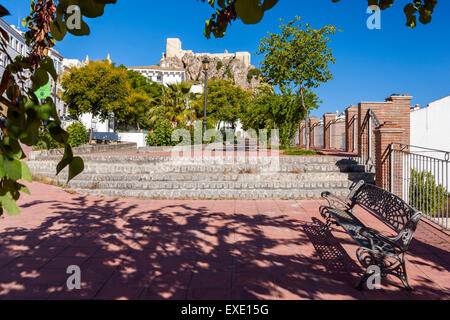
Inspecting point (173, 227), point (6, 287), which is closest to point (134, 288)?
point (6, 287)

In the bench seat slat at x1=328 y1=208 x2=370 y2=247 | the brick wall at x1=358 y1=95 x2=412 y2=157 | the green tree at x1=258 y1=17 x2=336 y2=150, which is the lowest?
the bench seat slat at x1=328 y1=208 x2=370 y2=247

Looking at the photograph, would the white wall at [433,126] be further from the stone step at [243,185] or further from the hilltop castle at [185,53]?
the hilltop castle at [185,53]

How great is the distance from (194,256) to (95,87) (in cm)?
→ 2172

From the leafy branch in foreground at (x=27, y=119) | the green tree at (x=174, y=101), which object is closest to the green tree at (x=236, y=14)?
the leafy branch in foreground at (x=27, y=119)

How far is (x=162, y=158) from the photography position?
10172 millimetres

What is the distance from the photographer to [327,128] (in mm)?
19859

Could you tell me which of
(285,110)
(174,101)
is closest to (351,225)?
(285,110)

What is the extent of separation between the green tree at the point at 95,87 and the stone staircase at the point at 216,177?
13.3m

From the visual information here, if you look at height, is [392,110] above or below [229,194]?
above

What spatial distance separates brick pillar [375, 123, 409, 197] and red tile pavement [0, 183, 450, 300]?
1.77 m

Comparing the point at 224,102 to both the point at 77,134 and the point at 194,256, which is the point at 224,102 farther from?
the point at 194,256

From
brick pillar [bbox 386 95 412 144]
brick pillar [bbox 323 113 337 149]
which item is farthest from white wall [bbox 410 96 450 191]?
brick pillar [bbox 386 95 412 144]

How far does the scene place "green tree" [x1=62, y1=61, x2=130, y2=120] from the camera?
72.8 feet

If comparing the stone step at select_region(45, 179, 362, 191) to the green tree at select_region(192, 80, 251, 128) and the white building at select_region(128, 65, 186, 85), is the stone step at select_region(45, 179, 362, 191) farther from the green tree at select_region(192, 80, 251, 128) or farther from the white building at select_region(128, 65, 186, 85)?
the white building at select_region(128, 65, 186, 85)
